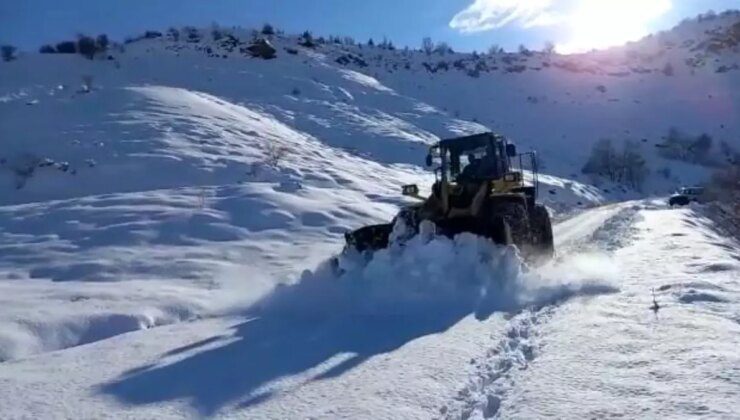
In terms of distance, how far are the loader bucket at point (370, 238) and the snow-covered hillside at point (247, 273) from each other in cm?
109

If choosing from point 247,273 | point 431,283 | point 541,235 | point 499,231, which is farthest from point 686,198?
point 431,283

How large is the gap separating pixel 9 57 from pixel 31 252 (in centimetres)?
4040

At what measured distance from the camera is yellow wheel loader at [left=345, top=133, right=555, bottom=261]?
38.9 feet

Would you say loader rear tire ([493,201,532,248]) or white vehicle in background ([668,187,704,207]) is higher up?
loader rear tire ([493,201,532,248])

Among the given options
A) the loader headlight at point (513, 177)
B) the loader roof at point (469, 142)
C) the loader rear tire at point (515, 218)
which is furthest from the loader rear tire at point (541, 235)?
the loader roof at point (469, 142)

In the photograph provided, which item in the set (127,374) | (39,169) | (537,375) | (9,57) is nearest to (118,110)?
(39,169)

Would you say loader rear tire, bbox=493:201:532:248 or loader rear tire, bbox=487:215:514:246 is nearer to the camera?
loader rear tire, bbox=487:215:514:246

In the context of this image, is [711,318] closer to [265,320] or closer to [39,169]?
[265,320]

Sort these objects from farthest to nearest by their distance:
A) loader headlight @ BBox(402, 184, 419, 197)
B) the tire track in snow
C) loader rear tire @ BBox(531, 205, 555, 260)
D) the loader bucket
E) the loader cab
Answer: loader headlight @ BBox(402, 184, 419, 197) < the loader cab < loader rear tire @ BBox(531, 205, 555, 260) < the loader bucket < the tire track in snow

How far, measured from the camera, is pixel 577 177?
54.6 m

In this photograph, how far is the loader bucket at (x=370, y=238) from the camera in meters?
11.8

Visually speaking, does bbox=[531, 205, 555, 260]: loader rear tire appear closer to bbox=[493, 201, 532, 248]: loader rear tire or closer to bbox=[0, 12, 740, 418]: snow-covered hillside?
bbox=[493, 201, 532, 248]: loader rear tire

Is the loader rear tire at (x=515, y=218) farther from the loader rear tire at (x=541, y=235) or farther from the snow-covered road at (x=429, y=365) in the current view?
the snow-covered road at (x=429, y=365)

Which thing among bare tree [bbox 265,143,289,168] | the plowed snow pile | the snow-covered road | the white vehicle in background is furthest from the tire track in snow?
the white vehicle in background
